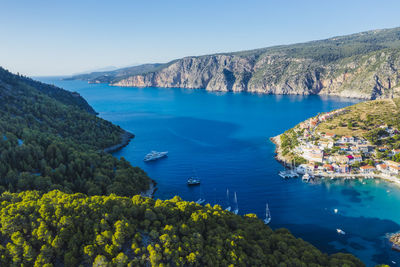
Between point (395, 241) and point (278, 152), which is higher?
point (278, 152)

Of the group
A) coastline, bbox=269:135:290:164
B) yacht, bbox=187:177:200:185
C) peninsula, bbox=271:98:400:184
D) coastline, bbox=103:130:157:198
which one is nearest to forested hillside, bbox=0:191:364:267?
coastline, bbox=103:130:157:198

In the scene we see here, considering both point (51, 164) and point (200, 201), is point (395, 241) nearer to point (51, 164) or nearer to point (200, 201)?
point (200, 201)

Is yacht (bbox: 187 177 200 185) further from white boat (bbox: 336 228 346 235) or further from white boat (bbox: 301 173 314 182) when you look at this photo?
white boat (bbox: 336 228 346 235)

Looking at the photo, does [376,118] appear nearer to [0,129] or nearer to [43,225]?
[43,225]

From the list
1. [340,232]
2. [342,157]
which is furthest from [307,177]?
[340,232]

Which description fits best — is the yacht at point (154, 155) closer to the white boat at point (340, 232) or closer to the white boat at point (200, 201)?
the white boat at point (200, 201)

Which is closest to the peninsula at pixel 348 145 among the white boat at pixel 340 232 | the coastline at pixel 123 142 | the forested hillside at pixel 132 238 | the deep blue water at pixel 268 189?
the deep blue water at pixel 268 189

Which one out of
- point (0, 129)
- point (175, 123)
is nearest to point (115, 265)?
point (0, 129)
